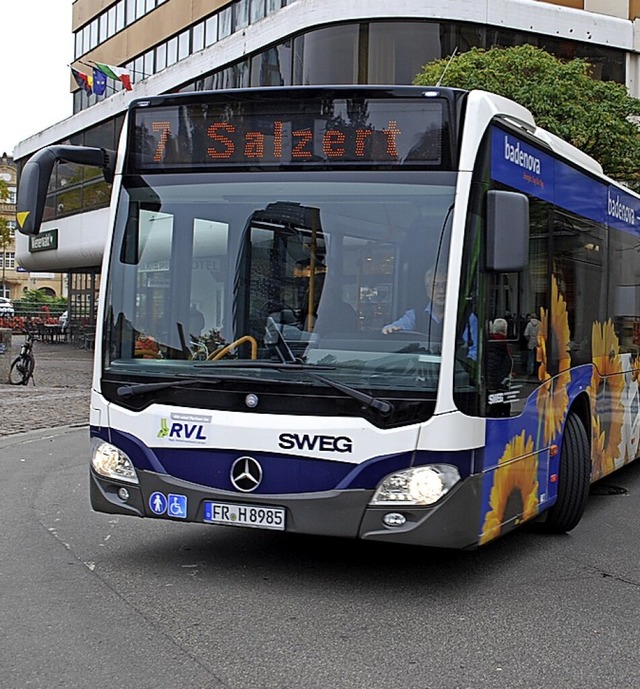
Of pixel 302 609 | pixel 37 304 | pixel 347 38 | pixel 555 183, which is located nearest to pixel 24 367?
pixel 347 38

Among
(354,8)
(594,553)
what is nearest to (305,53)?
(354,8)

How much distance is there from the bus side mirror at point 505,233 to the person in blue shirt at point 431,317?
1.05ft

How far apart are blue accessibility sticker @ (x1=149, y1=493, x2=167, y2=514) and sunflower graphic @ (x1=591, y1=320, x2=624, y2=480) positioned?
→ 12.9 feet

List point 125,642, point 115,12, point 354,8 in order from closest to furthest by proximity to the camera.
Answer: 1. point 125,642
2. point 354,8
3. point 115,12

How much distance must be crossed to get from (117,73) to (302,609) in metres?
34.6

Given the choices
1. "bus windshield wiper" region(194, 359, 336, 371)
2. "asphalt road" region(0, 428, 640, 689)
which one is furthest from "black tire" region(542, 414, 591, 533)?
"bus windshield wiper" region(194, 359, 336, 371)

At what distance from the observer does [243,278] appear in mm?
6559

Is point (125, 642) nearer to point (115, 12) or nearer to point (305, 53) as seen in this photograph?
point (305, 53)

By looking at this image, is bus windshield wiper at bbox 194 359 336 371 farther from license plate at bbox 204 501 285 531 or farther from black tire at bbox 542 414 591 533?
black tire at bbox 542 414 591 533

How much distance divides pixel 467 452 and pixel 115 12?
136 ft

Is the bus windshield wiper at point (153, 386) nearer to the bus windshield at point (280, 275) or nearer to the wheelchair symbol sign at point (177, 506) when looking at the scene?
the bus windshield at point (280, 275)

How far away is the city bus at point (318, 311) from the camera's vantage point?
616 centimetres

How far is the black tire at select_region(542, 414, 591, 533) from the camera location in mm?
8156

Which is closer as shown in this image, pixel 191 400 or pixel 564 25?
pixel 191 400
